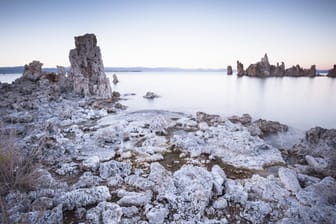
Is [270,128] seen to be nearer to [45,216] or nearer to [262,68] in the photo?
[45,216]

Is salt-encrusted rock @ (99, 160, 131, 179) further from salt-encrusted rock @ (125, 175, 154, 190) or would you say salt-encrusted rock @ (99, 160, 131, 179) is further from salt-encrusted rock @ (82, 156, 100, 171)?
salt-encrusted rock @ (125, 175, 154, 190)

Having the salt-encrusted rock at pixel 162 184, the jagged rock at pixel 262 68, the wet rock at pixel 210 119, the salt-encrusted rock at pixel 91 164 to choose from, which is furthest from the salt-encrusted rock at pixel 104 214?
the jagged rock at pixel 262 68

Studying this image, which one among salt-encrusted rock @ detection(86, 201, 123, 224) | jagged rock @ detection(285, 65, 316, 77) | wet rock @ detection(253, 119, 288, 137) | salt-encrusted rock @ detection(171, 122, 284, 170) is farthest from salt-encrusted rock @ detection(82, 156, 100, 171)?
jagged rock @ detection(285, 65, 316, 77)

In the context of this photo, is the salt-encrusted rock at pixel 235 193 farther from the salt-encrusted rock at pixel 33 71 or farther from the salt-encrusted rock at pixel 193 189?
the salt-encrusted rock at pixel 33 71

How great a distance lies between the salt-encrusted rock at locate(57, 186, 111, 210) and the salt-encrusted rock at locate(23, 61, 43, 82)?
79.8ft

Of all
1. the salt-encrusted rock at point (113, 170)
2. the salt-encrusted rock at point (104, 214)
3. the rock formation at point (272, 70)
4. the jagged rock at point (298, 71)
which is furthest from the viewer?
the rock formation at point (272, 70)

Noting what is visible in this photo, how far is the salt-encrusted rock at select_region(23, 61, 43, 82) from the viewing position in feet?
71.5

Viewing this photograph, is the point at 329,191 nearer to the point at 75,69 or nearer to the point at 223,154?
the point at 223,154

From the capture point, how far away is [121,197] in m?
3.35

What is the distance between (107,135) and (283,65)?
A: 287 ft

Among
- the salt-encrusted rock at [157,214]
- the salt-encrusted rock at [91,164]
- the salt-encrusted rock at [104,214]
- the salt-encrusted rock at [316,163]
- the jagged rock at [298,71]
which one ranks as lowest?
the salt-encrusted rock at [316,163]

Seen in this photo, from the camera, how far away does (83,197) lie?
10.1 ft

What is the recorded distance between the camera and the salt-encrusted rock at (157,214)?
277 centimetres

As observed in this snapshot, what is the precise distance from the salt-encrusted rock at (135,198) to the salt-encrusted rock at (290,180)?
2.95 meters
